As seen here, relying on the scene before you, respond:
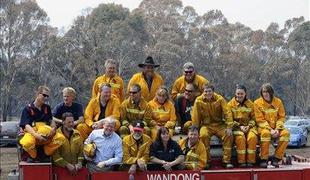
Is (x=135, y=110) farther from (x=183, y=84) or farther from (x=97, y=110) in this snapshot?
(x=183, y=84)

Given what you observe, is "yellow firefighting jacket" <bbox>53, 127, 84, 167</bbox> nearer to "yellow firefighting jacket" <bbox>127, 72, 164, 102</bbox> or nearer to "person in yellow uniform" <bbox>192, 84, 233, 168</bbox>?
"person in yellow uniform" <bbox>192, 84, 233, 168</bbox>

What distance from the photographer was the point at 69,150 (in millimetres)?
7930

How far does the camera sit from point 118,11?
50781mm

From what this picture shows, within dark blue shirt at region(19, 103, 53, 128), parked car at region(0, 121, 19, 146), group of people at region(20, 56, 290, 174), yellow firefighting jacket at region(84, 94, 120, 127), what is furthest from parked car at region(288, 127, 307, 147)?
dark blue shirt at region(19, 103, 53, 128)

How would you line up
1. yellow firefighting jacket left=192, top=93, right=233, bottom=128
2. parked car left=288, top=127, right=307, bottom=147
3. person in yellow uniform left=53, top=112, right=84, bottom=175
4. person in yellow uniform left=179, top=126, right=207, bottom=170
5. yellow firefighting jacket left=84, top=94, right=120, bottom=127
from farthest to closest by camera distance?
1. parked car left=288, top=127, right=307, bottom=147
2. yellow firefighting jacket left=192, top=93, right=233, bottom=128
3. yellow firefighting jacket left=84, top=94, right=120, bottom=127
4. person in yellow uniform left=179, top=126, right=207, bottom=170
5. person in yellow uniform left=53, top=112, right=84, bottom=175

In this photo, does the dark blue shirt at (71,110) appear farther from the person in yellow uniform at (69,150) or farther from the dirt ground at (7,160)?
the dirt ground at (7,160)

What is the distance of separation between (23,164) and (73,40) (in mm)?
38594

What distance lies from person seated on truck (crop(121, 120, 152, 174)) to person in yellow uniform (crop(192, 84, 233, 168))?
1208 mm

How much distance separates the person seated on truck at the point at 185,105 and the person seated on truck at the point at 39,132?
2454 millimetres

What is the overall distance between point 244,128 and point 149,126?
1.53 m

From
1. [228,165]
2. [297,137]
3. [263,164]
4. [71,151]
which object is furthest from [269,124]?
[297,137]

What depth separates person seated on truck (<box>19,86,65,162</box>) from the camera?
779 centimetres

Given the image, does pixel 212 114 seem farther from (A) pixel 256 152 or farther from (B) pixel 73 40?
(B) pixel 73 40

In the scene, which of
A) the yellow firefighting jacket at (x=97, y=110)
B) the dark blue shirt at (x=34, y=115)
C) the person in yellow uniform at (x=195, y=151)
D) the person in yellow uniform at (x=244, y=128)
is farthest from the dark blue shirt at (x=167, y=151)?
the dark blue shirt at (x=34, y=115)
